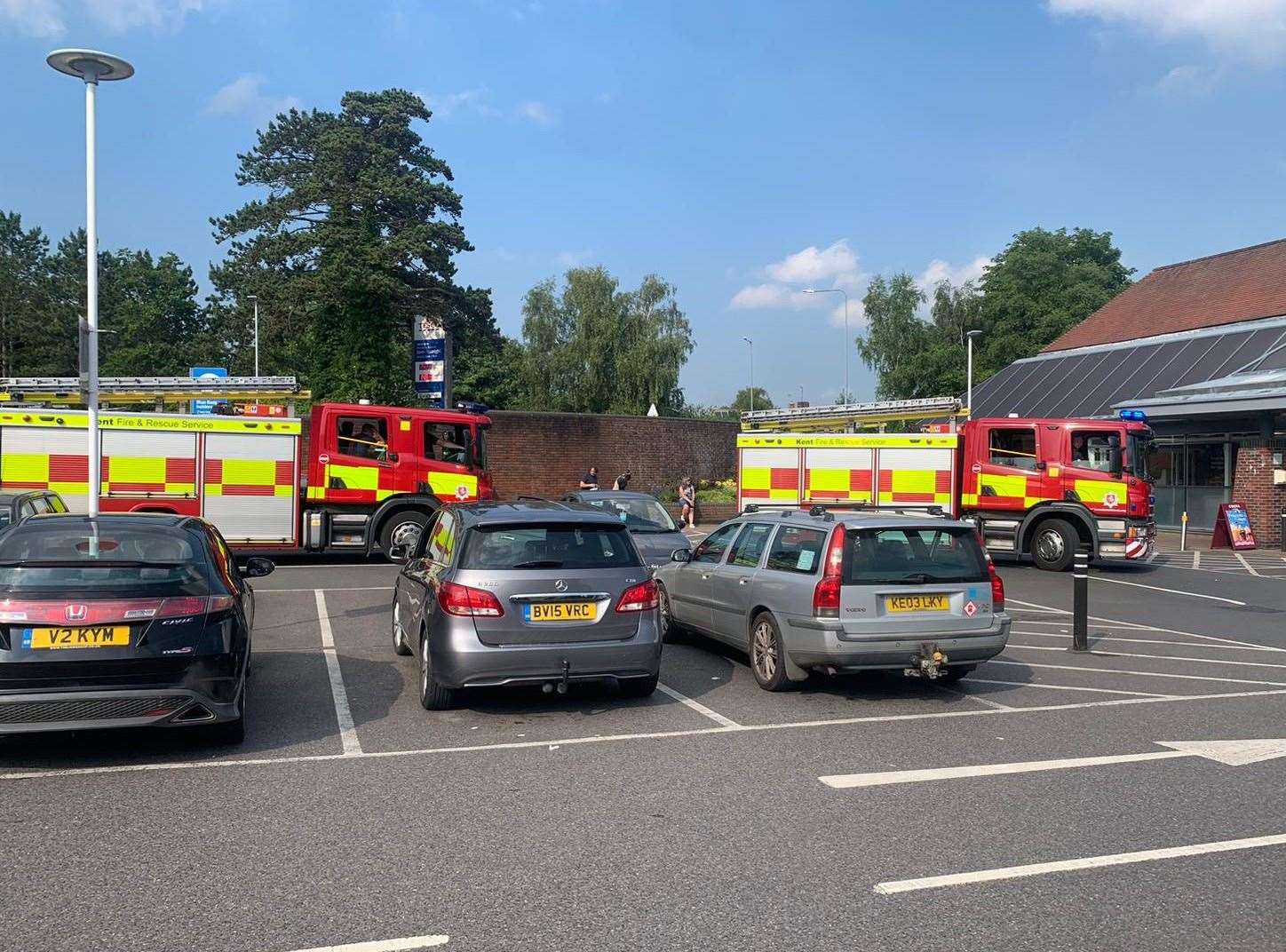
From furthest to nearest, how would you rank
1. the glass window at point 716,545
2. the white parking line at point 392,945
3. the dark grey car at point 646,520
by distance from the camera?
the dark grey car at point 646,520, the glass window at point 716,545, the white parking line at point 392,945

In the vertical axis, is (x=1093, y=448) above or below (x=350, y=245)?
below

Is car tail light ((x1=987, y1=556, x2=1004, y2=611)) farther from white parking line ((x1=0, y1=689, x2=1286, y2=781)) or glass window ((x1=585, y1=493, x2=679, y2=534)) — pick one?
glass window ((x1=585, y1=493, x2=679, y2=534))

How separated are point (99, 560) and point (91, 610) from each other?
1.92 feet

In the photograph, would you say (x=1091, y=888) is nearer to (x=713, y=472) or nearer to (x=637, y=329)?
(x=713, y=472)

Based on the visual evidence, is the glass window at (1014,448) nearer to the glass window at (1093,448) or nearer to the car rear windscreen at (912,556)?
the glass window at (1093,448)

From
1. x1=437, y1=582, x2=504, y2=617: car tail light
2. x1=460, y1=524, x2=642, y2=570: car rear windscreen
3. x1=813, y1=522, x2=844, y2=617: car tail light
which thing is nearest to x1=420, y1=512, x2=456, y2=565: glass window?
x1=460, y1=524, x2=642, y2=570: car rear windscreen

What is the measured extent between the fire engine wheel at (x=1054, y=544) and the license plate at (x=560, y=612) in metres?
14.3

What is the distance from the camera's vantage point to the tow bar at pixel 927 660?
826 centimetres

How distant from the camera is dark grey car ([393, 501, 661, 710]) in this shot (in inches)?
298

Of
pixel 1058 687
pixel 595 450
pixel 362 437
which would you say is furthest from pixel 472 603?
pixel 595 450

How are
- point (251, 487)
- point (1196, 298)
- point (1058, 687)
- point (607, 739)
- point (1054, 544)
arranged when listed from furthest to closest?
1. point (1196, 298)
2. point (1054, 544)
3. point (251, 487)
4. point (1058, 687)
5. point (607, 739)

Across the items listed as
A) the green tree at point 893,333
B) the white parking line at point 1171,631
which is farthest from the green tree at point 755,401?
the white parking line at point 1171,631

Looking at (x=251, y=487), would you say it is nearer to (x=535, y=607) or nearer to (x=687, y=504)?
(x=535, y=607)

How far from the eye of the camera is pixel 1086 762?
670 cm
